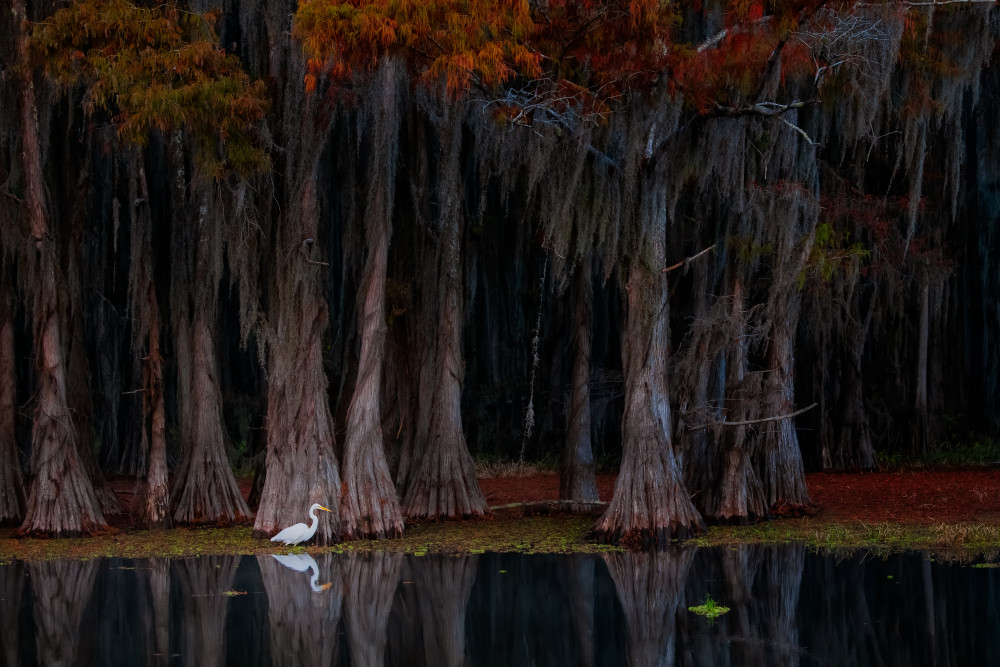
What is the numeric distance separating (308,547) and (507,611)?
4390mm

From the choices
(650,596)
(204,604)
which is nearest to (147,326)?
(204,604)

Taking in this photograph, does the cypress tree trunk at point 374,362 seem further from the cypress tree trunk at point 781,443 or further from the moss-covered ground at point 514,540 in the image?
the cypress tree trunk at point 781,443

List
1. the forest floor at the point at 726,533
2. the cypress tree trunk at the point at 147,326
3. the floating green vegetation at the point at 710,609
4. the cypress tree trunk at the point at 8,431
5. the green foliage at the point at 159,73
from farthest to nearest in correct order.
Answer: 1. the cypress tree trunk at the point at 8,431
2. the cypress tree trunk at the point at 147,326
3. the green foliage at the point at 159,73
4. the forest floor at the point at 726,533
5. the floating green vegetation at the point at 710,609

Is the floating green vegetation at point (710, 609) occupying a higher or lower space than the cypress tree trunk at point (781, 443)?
lower

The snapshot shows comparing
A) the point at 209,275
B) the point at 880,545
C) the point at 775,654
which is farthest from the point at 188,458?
the point at 775,654

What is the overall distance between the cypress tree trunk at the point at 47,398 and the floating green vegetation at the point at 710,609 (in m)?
8.31

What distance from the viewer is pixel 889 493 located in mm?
16203

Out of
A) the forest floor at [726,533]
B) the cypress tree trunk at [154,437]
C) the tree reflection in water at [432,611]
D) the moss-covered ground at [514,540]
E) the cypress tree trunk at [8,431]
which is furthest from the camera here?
the cypress tree trunk at [8,431]

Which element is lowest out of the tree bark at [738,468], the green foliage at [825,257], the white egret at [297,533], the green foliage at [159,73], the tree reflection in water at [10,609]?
the tree reflection in water at [10,609]

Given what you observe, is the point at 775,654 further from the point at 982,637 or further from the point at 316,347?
the point at 316,347

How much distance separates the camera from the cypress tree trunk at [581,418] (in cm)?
1546

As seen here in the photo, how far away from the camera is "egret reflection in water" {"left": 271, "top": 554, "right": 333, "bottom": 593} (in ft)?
34.1

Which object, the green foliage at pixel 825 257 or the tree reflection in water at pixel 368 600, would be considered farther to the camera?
the green foliage at pixel 825 257

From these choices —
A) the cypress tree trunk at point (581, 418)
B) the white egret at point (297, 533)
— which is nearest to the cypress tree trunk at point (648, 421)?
the cypress tree trunk at point (581, 418)
